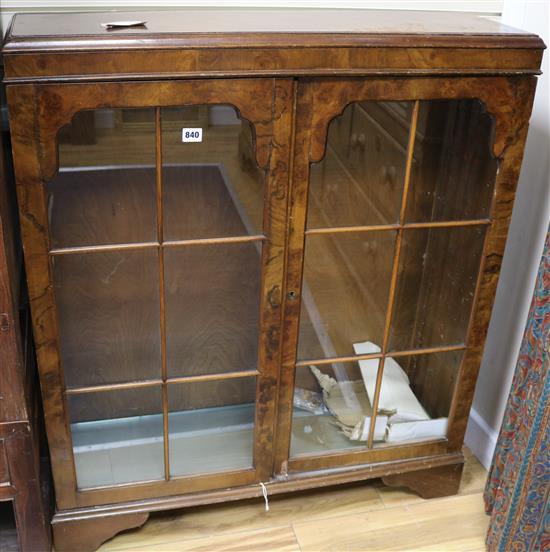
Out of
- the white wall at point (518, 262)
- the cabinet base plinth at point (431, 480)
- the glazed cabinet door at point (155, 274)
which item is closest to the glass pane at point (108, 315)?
the glazed cabinet door at point (155, 274)

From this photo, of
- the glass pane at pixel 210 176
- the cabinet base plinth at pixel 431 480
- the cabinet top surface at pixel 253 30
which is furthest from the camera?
the cabinet base plinth at pixel 431 480

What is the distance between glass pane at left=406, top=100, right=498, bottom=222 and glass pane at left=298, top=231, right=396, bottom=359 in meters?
0.12

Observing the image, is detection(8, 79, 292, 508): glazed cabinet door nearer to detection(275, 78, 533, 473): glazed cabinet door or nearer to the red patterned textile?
detection(275, 78, 533, 473): glazed cabinet door

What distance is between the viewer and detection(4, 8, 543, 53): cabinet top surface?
1328 millimetres

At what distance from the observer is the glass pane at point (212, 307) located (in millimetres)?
1599

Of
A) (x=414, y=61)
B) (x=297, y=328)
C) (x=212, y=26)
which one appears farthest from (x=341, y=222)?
(x=212, y=26)

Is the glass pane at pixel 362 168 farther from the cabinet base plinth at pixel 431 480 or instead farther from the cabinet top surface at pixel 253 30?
the cabinet base plinth at pixel 431 480

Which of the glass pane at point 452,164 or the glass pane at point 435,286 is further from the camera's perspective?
the glass pane at point 435,286

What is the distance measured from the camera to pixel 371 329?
5.84 ft

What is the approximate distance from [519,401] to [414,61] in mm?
822

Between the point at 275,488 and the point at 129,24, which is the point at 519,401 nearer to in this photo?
the point at 275,488

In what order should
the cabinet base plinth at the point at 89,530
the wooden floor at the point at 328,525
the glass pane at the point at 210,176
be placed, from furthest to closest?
the wooden floor at the point at 328,525 → the cabinet base plinth at the point at 89,530 → the glass pane at the point at 210,176

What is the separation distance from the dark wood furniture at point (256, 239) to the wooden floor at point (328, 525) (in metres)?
0.09

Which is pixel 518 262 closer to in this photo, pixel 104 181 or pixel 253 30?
pixel 253 30
